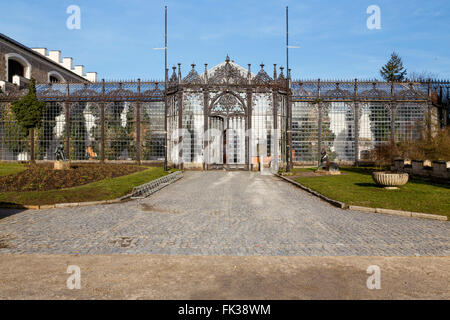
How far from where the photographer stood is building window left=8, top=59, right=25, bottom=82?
127ft

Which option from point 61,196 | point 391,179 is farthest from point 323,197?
point 61,196

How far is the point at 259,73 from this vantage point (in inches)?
1113

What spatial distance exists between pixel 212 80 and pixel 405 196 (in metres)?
19.2

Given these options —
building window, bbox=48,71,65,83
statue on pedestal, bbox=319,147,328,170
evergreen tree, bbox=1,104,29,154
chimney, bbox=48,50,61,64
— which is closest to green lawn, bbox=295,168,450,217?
statue on pedestal, bbox=319,147,328,170

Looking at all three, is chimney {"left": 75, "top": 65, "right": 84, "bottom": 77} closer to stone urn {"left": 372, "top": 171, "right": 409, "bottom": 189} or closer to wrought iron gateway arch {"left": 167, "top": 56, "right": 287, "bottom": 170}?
wrought iron gateway arch {"left": 167, "top": 56, "right": 287, "bottom": 170}

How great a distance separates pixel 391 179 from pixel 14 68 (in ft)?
141

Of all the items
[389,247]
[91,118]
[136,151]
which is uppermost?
[91,118]

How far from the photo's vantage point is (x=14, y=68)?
129 feet

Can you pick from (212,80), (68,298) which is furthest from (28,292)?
(212,80)

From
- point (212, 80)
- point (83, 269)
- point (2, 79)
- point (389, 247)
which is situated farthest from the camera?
point (2, 79)

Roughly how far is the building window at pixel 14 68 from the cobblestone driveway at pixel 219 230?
35.8 metres

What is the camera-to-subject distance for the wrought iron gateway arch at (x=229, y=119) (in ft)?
91.9

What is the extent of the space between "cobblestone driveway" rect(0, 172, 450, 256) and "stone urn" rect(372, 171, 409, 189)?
14.0 feet
